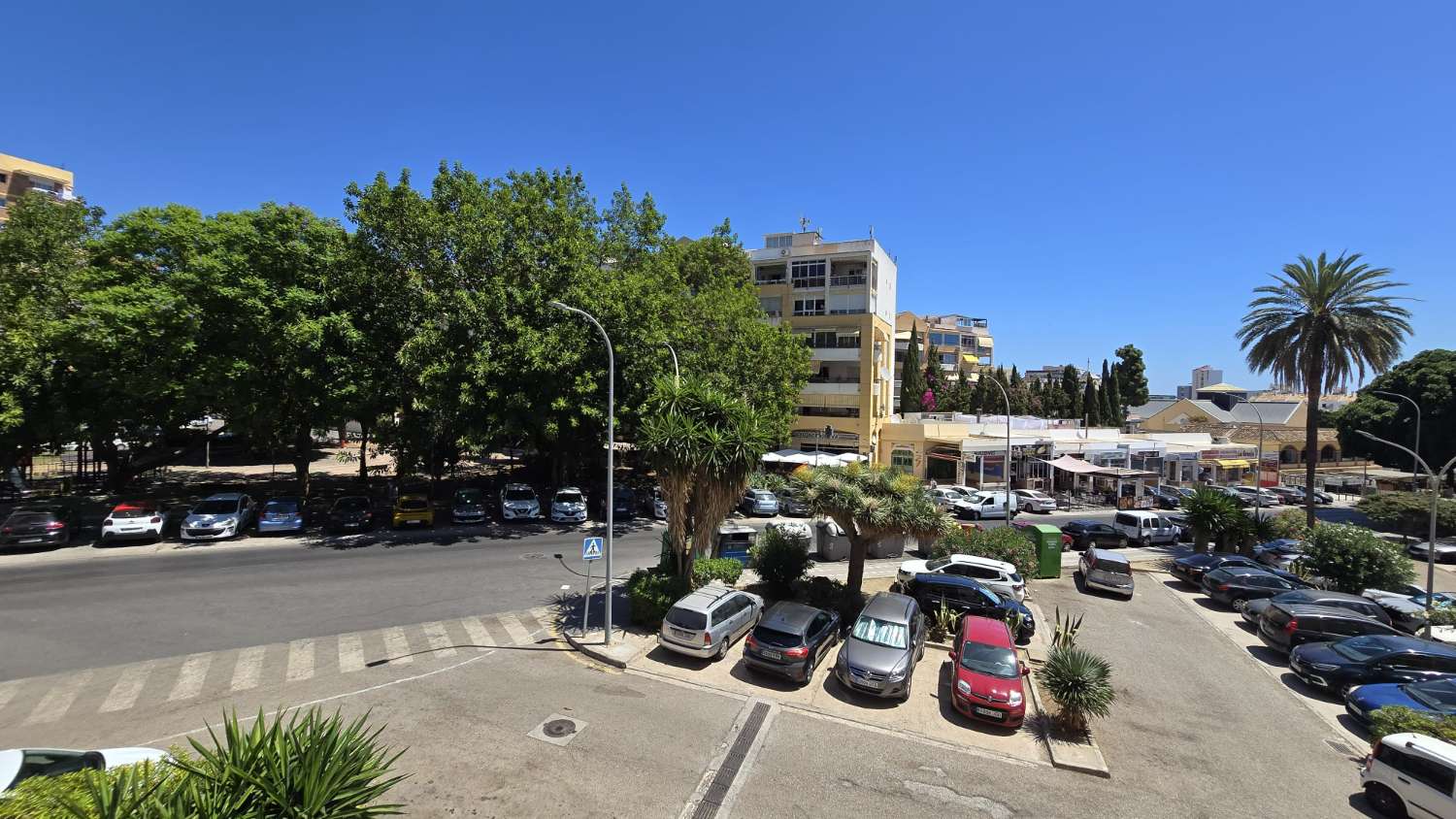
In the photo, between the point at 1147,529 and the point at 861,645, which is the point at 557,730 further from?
the point at 1147,529

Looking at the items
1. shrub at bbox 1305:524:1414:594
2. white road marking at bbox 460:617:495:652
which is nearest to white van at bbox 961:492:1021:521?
shrub at bbox 1305:524:1414:594

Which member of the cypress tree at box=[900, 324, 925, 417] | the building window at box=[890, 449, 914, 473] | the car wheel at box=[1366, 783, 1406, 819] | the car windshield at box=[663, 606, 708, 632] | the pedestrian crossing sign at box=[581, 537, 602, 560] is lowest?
the car wheel at box=[1366, 783, 1406, 819]

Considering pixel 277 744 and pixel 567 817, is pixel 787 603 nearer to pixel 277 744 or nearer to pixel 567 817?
pixel 567 817

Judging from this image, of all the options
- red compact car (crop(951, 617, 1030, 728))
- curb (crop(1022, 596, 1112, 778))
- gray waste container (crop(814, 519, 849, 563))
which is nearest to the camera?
curb (crop(1022, 596, 1112, 778))

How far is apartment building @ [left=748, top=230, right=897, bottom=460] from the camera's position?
46656 millimetres

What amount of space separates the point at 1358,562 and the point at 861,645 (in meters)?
21.1

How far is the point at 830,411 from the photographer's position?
157 feet

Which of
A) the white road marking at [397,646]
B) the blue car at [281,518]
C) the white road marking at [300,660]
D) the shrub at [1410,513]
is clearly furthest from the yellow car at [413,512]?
the shrub at [1410,513]

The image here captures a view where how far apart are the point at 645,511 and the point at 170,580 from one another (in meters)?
19.0

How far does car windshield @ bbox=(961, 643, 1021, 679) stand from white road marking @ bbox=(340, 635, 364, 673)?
1269 cm

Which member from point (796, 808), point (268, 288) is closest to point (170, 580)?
point (268, 288)

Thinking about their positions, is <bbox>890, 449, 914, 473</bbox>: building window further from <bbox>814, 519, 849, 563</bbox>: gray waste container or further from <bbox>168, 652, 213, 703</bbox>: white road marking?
<bbox>168, 652, 213, 703</bbox>: white road marking

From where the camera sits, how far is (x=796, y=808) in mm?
8750

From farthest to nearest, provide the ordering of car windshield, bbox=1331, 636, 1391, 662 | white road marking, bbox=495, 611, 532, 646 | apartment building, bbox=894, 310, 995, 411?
apartment building, bbox=894, 310, 995, 411 < white road marking, bbox=495, 611, 532, 646 < car windshield, bbox=1331, 636, 1391, 662
